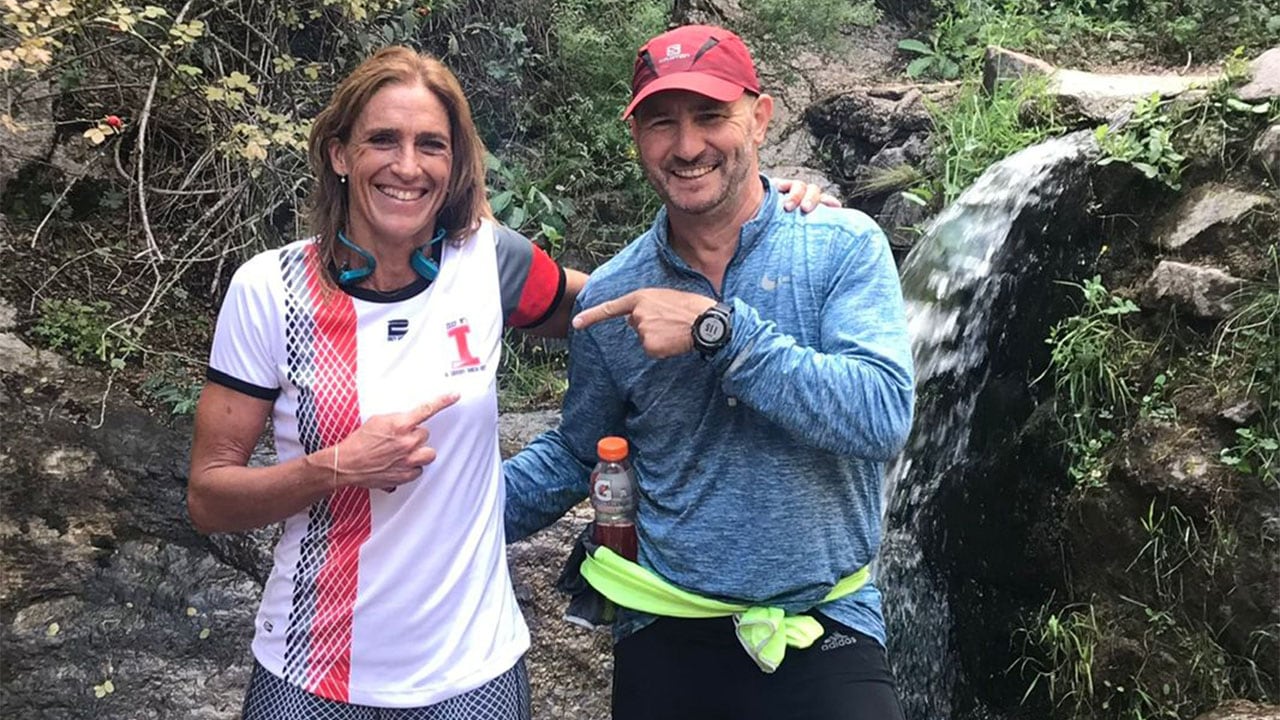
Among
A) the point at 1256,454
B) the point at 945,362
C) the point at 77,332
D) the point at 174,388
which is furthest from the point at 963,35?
the point at 77,332

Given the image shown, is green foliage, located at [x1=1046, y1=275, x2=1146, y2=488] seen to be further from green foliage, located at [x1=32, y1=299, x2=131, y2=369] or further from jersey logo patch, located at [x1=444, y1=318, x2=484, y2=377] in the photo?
green foliage, located at [x1=32, y1=299, x2=131, y2=369]

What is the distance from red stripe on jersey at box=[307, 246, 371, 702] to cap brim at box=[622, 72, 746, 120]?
72 cm

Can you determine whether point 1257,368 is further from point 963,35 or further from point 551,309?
point 963,35

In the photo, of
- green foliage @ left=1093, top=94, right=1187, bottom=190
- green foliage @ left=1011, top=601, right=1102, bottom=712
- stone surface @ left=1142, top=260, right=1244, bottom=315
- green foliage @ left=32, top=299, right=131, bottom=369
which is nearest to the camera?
green foliage @ left=1011, top=601, right=1102, bottom=712

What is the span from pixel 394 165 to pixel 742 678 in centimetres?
126

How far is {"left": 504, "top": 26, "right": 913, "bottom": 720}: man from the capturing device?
188 cm

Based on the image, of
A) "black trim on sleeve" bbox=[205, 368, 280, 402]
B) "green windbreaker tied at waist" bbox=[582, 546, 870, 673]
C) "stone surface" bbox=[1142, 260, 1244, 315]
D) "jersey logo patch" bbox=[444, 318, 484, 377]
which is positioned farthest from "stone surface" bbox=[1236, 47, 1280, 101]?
"black trim on sleeve" bbox=[205, 368, 280, 402]

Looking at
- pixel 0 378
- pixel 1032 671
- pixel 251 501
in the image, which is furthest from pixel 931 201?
pixel 0 378

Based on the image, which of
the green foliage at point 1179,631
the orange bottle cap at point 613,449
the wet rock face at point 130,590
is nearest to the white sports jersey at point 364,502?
the orange bottle cap at point 613,449

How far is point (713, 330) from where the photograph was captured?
5.66 ft

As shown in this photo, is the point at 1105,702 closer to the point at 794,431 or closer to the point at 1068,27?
the point at 794,431

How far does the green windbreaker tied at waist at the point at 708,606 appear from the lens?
6.17ft

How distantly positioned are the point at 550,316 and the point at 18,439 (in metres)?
3.21

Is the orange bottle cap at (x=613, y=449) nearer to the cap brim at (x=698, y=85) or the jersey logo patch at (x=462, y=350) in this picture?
the jersey logo patch at (x=462, y=350)
